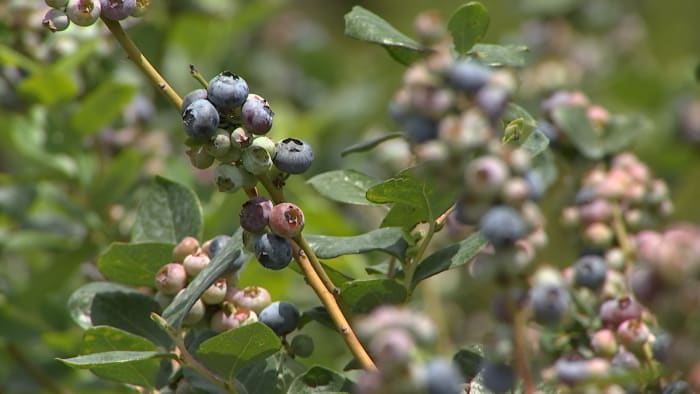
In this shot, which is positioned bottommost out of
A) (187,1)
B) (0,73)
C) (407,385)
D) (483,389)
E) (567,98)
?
(407,385)

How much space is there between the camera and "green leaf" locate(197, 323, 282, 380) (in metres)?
0.98

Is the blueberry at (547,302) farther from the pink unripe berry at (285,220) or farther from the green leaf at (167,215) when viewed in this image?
the green leaf at (167,215)

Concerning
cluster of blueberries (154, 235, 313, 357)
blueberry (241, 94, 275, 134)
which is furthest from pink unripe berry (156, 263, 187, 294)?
blueberry (241, 94, 275, 134)

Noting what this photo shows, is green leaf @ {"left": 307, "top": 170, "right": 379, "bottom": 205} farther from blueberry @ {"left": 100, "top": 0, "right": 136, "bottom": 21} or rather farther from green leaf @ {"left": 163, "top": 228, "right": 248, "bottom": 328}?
blueberry @ {"left": 100, "top": 0, "right": 136, "bottom": 21}

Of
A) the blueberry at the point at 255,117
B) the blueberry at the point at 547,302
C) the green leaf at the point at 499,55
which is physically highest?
the green leaf at the point at 499,55

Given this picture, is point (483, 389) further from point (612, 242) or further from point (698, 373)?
point (612, 242)

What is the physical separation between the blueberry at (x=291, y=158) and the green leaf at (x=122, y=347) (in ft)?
0.81

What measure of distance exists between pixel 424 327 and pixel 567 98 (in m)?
0.92

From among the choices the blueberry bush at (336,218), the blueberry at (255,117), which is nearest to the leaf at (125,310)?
the blueberry bush at (336,218)

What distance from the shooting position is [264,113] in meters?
0.97

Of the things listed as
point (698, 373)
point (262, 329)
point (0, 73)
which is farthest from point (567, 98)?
point (0, 73)

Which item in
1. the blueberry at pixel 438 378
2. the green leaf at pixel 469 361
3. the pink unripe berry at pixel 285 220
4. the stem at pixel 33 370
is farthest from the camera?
the stem at pixel 33 370

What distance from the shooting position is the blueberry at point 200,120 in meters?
0.95

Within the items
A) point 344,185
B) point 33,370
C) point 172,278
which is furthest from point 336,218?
point 172,278
